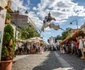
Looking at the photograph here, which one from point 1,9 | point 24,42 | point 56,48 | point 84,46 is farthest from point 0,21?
point 56,48

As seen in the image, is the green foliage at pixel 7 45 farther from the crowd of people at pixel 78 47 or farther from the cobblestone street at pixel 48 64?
the crowd of people at pixel 78 47

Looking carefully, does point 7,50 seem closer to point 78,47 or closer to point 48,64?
point 48,64

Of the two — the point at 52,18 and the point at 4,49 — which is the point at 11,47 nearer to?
the point at 4,49

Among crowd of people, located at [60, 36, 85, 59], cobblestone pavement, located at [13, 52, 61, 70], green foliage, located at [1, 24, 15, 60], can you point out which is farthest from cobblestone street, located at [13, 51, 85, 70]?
crowd of people, located at [60, 36, 85, 59]

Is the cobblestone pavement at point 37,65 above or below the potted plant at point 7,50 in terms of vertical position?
below

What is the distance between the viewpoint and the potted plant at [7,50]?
22.3ft

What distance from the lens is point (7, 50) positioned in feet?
23.9

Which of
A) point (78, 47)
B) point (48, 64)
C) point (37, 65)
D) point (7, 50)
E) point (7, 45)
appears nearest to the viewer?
point (7, 50)

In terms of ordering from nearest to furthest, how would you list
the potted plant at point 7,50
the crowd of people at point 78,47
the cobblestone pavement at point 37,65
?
the potted plant at point 7,50
the cobblestone pavement at point 37,65
the crowd of people at point 78,47

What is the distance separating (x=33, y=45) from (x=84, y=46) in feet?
55.8

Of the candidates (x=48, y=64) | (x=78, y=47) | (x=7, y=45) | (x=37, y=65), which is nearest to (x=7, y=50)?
(x=7, y=45)

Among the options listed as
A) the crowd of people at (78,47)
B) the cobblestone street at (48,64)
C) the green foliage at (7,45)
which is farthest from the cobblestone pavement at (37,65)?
the crowd of people at (78,47)

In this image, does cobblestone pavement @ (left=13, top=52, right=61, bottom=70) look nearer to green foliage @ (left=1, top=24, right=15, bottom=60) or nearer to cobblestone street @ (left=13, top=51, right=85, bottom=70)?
cobblestone street @ (left=13, top=51, right=85, bottom=70)

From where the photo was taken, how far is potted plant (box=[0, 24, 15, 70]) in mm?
6787
